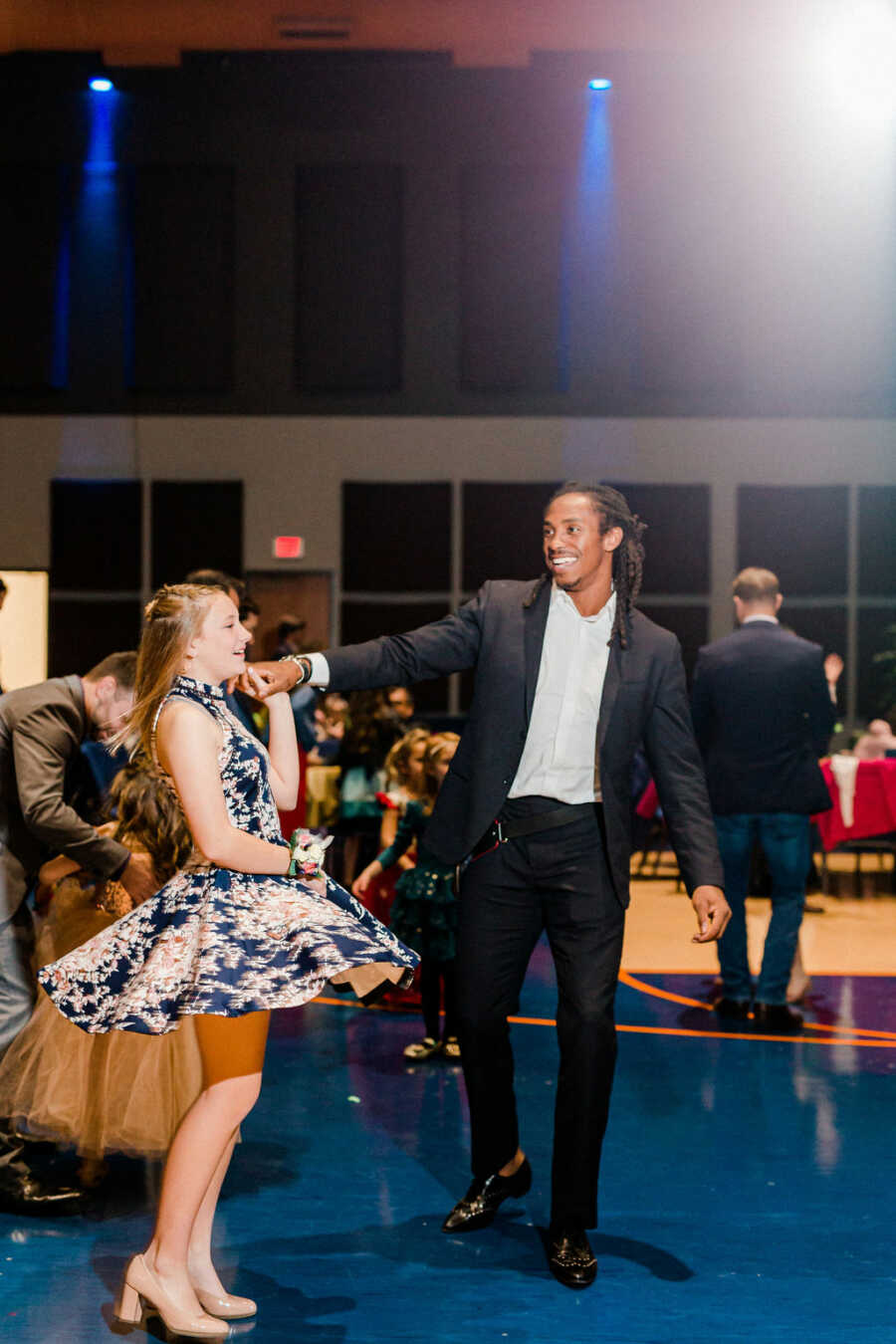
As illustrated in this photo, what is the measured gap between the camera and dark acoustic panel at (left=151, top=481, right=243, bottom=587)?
13867 mm

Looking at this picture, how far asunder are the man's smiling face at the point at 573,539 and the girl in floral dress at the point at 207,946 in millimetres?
771

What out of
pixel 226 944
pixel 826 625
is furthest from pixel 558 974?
pixel 826 625

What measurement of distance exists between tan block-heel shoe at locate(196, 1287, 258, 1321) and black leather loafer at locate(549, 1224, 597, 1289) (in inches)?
25.9

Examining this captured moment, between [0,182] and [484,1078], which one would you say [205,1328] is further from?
[0,182]

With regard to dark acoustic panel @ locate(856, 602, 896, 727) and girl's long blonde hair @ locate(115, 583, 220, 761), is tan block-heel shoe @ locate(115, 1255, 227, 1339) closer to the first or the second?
girl's long blonde hair @ locate(115, 583, 220, 761)

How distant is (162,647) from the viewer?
2.91 meters

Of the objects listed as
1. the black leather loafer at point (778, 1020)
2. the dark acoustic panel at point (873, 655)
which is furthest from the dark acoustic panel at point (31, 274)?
the black leather loafer at point (778, 1020)

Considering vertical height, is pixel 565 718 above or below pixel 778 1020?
above

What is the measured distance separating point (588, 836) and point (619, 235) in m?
11.4

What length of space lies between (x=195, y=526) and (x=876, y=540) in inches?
253

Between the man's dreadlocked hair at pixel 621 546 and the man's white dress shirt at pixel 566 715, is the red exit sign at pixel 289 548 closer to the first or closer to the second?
the man's dreadlocked hair at pixel 621 546


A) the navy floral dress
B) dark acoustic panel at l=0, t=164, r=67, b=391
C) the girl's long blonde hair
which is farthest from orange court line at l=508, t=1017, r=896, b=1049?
dark acoustic panel at l=0, t=164, r=67, b=391

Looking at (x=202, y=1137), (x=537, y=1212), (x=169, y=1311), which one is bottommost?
(x=537, y=1212)

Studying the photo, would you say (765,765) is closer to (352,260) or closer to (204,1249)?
(204,1249)
